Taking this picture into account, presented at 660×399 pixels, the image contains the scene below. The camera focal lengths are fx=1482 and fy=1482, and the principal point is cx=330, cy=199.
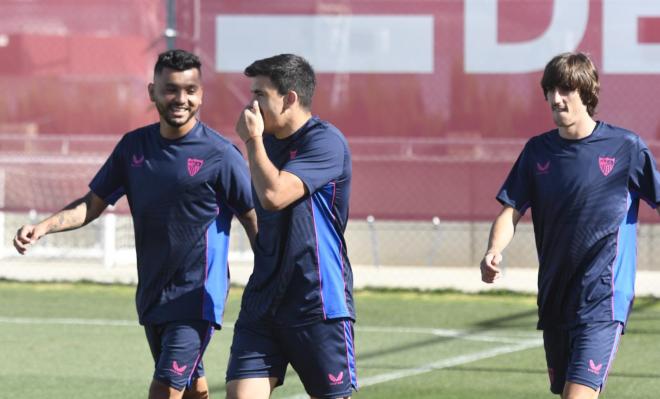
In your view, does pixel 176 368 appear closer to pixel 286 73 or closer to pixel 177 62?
pixel 177 62

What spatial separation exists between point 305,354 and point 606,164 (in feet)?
4.90

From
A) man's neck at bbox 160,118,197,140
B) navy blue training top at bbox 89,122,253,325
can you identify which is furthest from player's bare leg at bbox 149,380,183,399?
man's neck at bbox 160,118,197,140

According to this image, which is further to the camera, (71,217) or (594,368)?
(71,217)

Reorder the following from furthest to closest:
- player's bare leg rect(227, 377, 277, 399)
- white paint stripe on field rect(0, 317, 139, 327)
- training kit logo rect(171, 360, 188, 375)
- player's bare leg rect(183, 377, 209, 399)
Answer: white paint stripe on field rect(0, 317, 139, 327) < player's bare leg rect(183, 377, 209, 399) < training kit logo rect(171, 360, 188, 375) < player's bare leg rect(227, 377, 277, 399)

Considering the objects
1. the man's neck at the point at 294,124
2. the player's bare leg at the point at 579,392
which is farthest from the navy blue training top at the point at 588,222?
the man's neck at the point at 294,124

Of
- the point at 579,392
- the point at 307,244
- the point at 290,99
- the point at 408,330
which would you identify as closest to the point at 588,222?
the point at 579,392

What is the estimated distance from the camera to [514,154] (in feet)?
41.9

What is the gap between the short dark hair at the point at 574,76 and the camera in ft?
19.6

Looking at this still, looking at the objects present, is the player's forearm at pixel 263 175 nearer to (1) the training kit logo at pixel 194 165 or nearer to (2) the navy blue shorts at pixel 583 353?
(1) the training kit logo at pixel 194 165

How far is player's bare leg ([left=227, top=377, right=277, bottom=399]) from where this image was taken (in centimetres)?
575

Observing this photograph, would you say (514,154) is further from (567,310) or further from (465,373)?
(567,310)

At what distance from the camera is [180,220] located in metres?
6.50

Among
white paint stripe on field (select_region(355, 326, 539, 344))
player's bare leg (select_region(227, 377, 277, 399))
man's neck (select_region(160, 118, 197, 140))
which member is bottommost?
white paint stripe on field (select_region(355, 326, 539, 344))

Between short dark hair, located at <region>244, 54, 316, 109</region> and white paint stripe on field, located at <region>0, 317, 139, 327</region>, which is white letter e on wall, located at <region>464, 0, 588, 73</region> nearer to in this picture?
white paint stripe on field, located at <region>0, 317, 139, 327</region>
